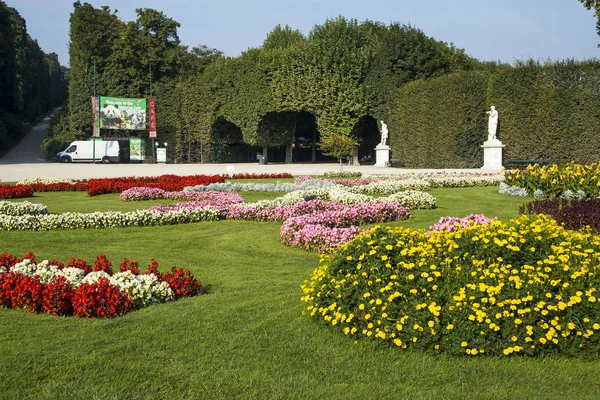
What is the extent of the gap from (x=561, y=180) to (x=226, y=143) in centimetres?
4064

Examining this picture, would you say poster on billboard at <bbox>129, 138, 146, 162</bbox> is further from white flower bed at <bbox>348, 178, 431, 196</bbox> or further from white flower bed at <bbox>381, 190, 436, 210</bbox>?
white flower bed at <bbox>381, 190, 436, 210</bbox>

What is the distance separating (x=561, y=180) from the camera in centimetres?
1448

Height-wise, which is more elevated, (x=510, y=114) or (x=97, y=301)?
(x=510, y=114)

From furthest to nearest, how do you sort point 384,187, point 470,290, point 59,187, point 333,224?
point 59,187 → point 384,187 → point 333,224 → point 470,290

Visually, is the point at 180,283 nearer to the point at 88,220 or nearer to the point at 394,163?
the point at 88,220

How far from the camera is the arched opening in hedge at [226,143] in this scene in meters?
51.9

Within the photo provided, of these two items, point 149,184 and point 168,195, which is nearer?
point 168,195

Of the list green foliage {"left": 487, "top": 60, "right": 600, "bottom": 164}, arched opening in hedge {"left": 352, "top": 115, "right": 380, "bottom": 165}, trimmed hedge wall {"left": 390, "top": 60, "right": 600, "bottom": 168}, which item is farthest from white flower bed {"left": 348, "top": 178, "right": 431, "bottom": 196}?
arched opening in hedge {"left": 352, "top": 115, "right": 380, "bottom": 165}

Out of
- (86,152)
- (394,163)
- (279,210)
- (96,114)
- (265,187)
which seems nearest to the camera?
(279,210)

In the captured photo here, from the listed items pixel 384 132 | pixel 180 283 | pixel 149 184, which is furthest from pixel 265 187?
pixel 384 132

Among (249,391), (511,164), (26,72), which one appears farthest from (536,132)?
(26,72)

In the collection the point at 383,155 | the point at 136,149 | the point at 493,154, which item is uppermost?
the point at 136,149

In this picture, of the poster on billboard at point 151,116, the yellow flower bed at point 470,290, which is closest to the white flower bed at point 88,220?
the yellow flower bed at point 470,290

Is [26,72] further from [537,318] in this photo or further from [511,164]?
[537,318]
